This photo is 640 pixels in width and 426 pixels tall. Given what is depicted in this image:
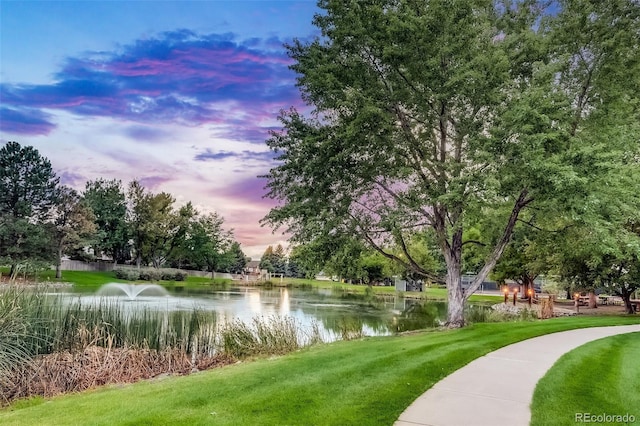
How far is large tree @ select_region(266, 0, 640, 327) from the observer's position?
493 inches

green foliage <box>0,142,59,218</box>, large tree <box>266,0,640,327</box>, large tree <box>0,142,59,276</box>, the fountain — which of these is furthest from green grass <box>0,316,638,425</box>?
green foliage <box>0,142,59,218</box>

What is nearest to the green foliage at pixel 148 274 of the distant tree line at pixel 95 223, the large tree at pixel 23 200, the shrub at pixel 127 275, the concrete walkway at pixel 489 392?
the shrub at pixel 127 275

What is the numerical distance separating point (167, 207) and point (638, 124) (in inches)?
2440

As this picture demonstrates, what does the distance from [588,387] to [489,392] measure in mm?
1677

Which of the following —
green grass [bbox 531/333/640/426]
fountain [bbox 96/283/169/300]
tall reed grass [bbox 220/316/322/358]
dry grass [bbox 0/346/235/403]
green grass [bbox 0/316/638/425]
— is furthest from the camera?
fountain [bbox 96/283/169/300]

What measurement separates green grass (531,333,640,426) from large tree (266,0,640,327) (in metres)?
4.56

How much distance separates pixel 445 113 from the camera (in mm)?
14773

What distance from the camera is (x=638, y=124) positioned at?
1391 centimetres

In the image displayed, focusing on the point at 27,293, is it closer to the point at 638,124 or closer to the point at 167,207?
the point at 638,124

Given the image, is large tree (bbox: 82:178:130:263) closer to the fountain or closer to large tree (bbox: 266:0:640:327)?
the fountain

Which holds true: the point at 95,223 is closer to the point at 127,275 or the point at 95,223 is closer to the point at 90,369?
the point at 127,275

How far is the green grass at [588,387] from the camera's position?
545cm

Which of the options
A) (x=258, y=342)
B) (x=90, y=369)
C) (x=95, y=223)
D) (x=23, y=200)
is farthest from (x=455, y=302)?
(x=95, y=223)

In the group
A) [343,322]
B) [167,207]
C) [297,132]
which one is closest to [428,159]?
[297,132]
